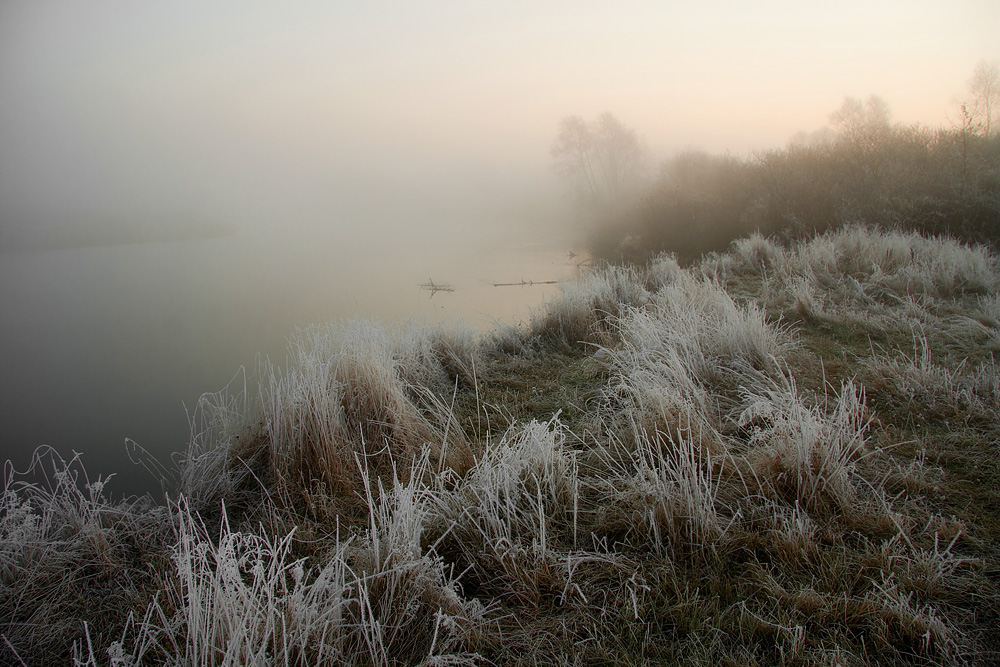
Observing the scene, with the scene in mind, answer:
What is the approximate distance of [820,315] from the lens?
4383mm

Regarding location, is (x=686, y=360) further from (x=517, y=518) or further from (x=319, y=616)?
(x=319, y=616)

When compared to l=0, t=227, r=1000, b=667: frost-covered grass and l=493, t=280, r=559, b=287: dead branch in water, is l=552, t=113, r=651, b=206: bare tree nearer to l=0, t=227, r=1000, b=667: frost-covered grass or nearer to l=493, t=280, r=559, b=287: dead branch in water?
l=493, t=280, r=559, b=287: dead branch in water

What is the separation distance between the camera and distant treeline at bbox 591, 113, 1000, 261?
8469 mm

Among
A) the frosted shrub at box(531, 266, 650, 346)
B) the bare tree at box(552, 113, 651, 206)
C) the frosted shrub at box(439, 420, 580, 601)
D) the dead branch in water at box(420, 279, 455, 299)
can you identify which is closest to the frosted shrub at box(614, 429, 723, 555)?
the frosted shrub at box(439, 420, 580, 601)

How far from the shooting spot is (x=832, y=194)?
10.7 metres

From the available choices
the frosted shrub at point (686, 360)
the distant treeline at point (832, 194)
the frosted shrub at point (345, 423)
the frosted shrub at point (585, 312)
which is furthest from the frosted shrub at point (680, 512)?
the distant treeline at point (832, 194)

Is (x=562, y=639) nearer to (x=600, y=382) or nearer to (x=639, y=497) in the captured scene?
(x=639, y=497)

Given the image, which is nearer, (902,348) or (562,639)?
(562,639)

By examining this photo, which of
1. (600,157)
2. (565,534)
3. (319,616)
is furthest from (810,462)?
(600,157)

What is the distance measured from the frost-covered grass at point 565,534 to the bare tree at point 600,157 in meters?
24.2

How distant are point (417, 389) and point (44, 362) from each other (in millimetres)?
5911

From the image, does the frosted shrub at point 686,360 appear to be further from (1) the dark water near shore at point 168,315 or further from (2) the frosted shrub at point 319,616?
(1) the dark water near shore at point 168,315

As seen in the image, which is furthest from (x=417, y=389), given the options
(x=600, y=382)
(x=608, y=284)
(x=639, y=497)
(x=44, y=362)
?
(x=44, y=362)

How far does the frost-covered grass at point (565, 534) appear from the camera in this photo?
129 centimetres
